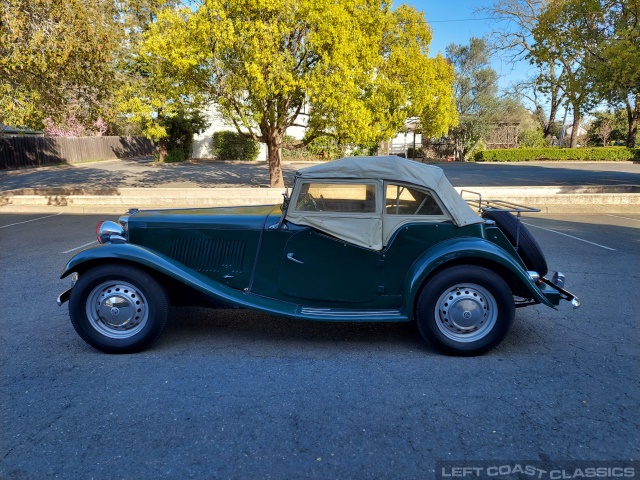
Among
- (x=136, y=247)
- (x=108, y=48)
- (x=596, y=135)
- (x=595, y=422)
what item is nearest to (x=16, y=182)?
(x=108, y=48)

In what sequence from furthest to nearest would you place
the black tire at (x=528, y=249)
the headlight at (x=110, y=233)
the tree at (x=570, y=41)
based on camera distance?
1. the tree at (x=570, y=41)
2. the black tire at (x=528, y=249)
3. the headlight at (x=110, y=233)

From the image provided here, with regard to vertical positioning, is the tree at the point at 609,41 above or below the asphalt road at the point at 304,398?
above

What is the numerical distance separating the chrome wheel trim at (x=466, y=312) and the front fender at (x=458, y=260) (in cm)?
23

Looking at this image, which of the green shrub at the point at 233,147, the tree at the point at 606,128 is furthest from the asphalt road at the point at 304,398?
the tree at the point at 606,128

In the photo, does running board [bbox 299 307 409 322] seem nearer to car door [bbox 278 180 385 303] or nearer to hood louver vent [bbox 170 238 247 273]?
car door [bbox 278 180 385 303]

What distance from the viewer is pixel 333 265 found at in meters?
3.84

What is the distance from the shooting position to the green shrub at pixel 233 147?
3383 cm

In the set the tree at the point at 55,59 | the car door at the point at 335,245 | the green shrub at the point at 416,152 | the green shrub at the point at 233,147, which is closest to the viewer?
the car door at the point at 335,245

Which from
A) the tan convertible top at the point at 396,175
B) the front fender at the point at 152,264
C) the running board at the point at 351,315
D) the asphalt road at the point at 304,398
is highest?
the tan convertible top at the point at 396,175

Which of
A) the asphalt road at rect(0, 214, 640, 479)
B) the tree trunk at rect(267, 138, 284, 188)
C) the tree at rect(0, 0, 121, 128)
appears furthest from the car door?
the tree trunk at rect(267, 138, 284, 188)

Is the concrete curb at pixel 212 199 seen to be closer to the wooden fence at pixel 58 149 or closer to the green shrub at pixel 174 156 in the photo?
the wooden fence at pixel 58 149

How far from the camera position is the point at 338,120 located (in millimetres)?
13094

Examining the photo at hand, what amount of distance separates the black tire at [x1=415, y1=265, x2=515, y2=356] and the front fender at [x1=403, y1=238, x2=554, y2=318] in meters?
0.09

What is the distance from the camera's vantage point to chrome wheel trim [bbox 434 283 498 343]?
12.1 ft
